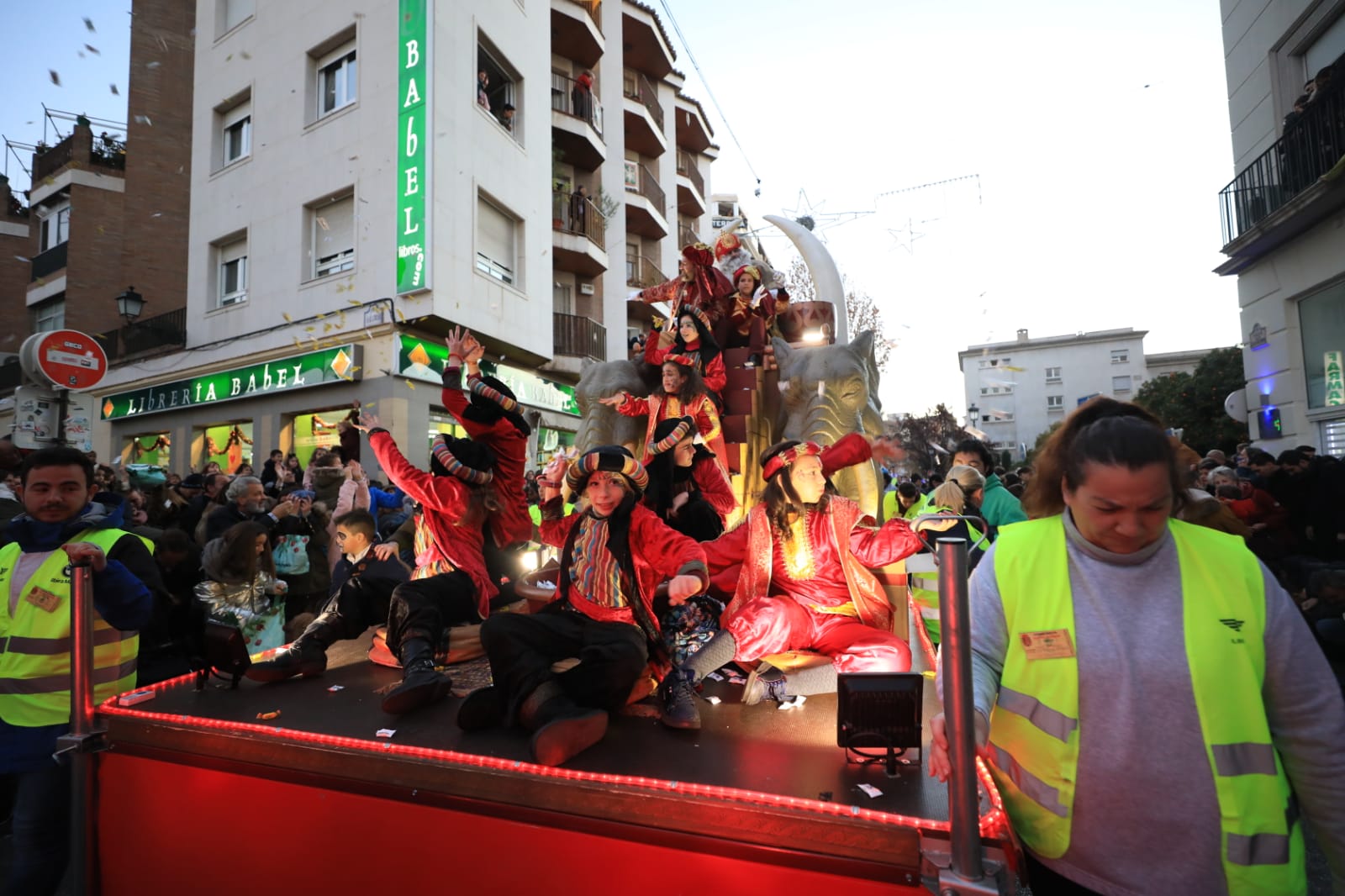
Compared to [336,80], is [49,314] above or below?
below

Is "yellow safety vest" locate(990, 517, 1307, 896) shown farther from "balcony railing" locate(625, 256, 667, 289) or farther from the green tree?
the green tree

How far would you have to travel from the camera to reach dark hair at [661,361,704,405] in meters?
5.49

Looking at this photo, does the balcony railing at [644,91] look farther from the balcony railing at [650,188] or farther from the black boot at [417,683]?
the black boot at [417,683]

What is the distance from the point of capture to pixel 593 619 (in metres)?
3.13

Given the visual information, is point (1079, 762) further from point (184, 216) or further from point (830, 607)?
point (184, 216)

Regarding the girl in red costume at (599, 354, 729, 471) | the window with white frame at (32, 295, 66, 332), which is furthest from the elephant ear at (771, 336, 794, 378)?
the window with white frame at (32, 295, 66, 332)

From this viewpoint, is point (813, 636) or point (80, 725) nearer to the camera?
point (80, 725)

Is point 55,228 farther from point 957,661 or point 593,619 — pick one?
point 957,661

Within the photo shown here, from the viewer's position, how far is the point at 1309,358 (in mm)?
9562

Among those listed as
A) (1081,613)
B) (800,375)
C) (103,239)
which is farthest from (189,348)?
(1081,613)

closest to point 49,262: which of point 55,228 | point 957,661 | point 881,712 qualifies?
point 55,228

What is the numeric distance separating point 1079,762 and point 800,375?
15.5 ft

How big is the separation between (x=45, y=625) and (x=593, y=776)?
2290 mm

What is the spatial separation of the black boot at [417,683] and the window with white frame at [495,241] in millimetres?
10817
